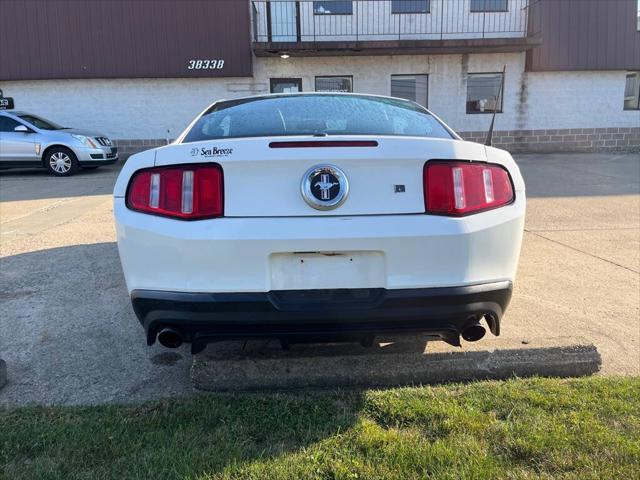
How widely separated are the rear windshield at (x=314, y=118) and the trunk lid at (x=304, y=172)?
1.25ft

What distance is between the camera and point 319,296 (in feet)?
7.16

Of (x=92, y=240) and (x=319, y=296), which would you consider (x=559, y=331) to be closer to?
(x=319, y=296)

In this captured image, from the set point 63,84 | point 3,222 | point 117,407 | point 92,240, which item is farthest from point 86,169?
point 117,407

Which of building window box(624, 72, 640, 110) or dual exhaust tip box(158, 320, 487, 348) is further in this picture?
building window box(624, 72, 640, 110)

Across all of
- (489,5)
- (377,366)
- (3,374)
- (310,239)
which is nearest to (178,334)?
(310,239)

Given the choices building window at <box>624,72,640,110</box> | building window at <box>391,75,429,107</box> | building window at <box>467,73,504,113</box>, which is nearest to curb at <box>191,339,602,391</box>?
building window at <box>391,75,429,107</box>

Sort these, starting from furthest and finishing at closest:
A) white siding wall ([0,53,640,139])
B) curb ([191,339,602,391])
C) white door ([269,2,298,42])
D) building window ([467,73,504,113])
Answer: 1. building window ([467,73,504,113])
2. white door ([269,2,298,42])
3. white siding wall ([0,53,640,139])
4. curb ([191,339,602,391])

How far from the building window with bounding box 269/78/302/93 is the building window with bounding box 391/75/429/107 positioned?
10.5 ft

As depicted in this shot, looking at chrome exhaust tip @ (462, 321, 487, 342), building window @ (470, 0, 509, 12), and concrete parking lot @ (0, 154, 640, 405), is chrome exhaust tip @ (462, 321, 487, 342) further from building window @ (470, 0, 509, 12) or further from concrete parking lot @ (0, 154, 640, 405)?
building window @ (470, 0, 509, 12)

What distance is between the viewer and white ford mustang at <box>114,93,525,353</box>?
2135 millimetres

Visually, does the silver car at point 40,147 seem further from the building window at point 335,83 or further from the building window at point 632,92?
the building window at point 632,92

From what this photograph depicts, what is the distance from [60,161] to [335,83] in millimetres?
8862

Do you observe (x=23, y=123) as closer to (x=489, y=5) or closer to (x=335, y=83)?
(x=335, y=83)

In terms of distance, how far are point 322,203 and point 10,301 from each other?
3.09 metres
